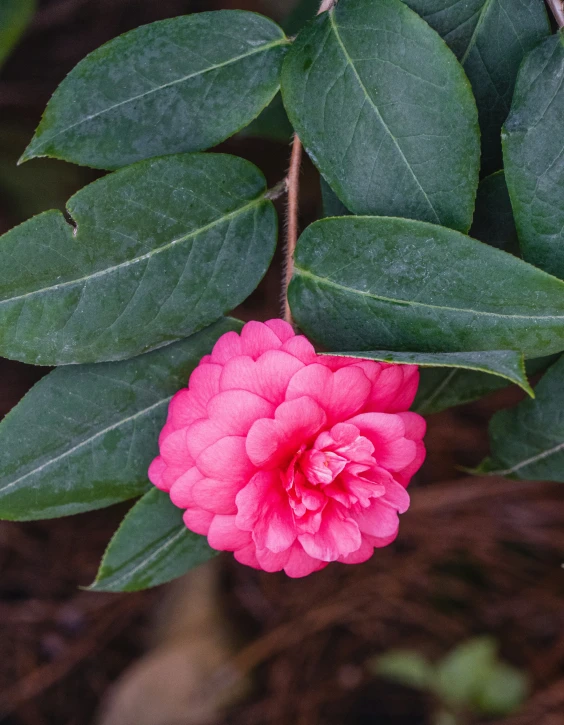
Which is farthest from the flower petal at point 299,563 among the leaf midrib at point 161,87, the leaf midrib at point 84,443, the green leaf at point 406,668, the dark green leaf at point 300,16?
the green leaf at point 406,668

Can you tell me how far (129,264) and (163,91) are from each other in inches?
6.7

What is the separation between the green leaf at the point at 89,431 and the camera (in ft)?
2.24

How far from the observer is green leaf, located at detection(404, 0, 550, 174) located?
638 millimetres

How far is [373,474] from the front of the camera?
602 millimetres

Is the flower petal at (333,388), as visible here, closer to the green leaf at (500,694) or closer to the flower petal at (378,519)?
the flower petal at (378,519)

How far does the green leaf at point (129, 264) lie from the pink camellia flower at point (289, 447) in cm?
8

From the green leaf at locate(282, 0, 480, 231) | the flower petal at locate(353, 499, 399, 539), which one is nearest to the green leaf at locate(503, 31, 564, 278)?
the green leaf at locate(282, 0, 480, 231)

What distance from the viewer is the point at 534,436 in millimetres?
756

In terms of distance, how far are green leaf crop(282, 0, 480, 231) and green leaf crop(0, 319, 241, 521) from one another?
208mm

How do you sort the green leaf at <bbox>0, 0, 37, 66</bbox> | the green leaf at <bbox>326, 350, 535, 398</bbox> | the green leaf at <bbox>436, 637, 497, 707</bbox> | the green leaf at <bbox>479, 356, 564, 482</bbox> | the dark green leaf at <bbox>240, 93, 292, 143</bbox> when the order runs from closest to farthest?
the green leaf at <bbox>326, 350, 535, 398</bbox> → the green leaf at <bbox>479, 356, 564, 482</bbox> → the dark green leaf at <bbox>240, 93, 292, 143</bbox> → the green leaf at <bbox>0, 0, 37, 66</bbox> → the green leaf at <bbox>436, 637, 497, 707</bbox>

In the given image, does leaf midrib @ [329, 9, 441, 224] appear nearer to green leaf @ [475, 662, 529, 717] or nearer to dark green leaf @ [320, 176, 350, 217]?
dark green leaf @ [320, 176, 350, 217]

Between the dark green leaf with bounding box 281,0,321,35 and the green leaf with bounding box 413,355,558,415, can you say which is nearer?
the green leaf with bounding box 413,355,558,415

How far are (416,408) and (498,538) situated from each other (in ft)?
3.21

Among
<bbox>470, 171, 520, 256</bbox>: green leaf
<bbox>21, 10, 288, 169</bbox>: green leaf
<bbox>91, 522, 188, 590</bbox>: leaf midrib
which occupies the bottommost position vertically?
<bbox>91, 522, 188, 590</bbox>: leaf midrib
